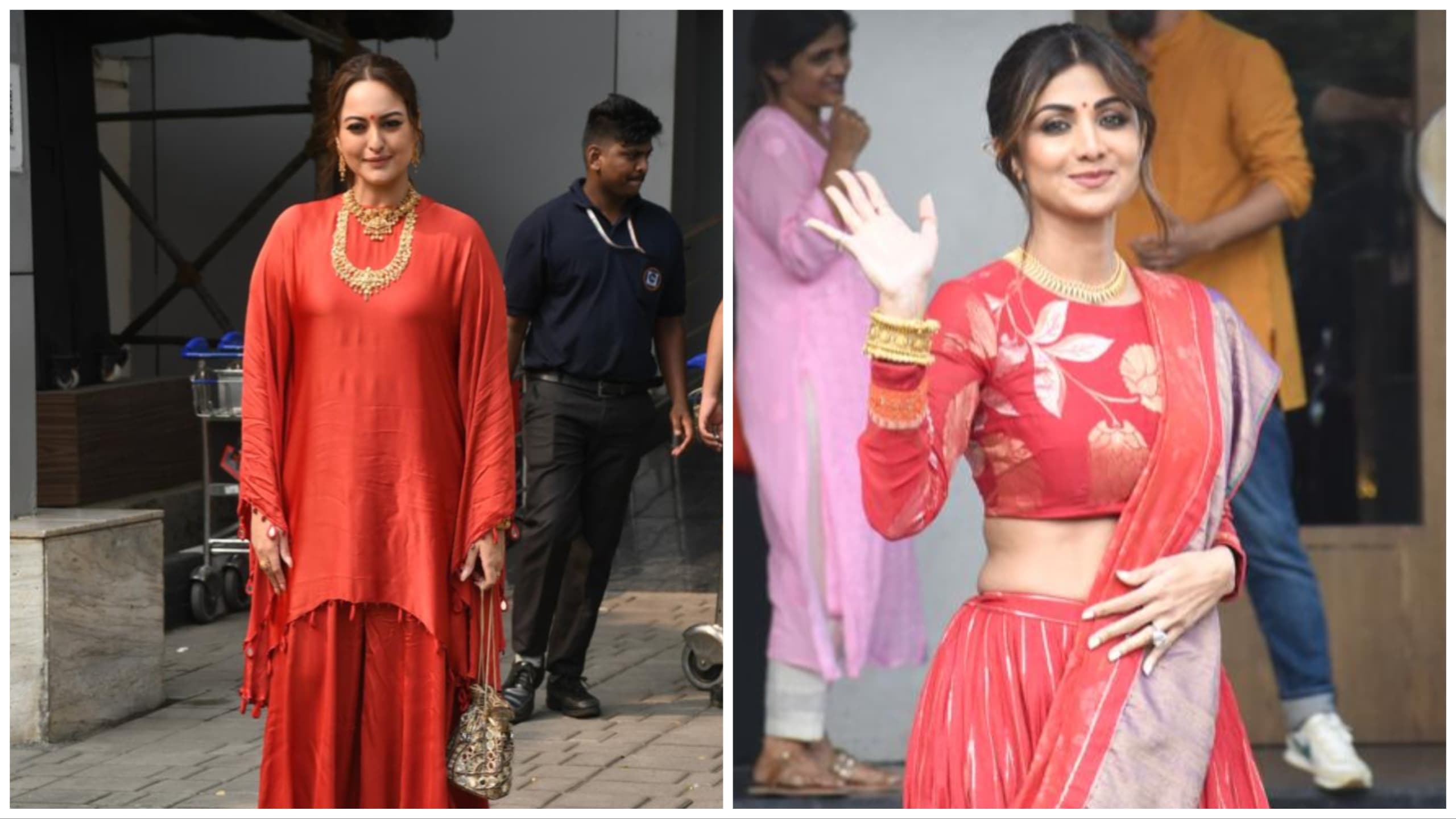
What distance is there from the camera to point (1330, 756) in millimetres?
4734

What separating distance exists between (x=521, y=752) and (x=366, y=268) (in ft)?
6.23

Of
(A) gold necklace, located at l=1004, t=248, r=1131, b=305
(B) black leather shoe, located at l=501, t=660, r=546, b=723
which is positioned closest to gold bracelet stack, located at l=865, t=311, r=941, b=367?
(A) gold necklace, located at l=1004, t=248, r=1131, b=305

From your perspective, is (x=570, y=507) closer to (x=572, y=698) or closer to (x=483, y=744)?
(x=572, y=698)

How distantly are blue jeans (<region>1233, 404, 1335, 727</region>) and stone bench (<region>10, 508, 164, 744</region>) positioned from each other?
10.7 ft

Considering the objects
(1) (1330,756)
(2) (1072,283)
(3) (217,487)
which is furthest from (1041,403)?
(3) (217,487)

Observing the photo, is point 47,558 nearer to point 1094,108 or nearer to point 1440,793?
point 1094,108

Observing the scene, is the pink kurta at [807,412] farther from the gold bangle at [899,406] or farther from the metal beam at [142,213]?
the metal beam at [142,213]

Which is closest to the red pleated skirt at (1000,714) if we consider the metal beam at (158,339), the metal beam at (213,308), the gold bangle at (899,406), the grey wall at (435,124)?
the gold bangle at (899,406)

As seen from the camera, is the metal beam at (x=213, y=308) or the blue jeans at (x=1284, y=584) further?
the metal beam at (x=213, y=308)

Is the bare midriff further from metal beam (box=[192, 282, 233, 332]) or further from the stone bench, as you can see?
metal beam (box=[192, 282, 233, 332])

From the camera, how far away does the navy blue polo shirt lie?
6.38m

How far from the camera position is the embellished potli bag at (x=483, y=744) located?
4754mm

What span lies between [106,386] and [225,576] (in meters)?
0.85

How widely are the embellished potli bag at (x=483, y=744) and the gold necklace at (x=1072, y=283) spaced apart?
1316 mm
